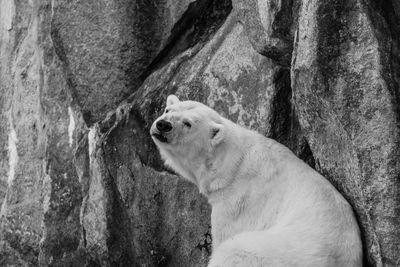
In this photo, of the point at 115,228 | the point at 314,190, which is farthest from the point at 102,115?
the point at 314,190

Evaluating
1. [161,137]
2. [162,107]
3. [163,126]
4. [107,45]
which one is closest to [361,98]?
[163,126]

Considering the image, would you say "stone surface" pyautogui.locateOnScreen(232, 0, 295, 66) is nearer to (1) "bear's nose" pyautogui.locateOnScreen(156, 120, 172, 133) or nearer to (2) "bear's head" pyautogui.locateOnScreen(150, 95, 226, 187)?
(2) "bear's head" pyautogui.locateOnScreen(150, 95, 226, 187)

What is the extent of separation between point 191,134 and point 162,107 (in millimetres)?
1947

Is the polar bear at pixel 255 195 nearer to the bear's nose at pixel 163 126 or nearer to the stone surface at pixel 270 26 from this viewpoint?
the bear's nose at pixel 163 126

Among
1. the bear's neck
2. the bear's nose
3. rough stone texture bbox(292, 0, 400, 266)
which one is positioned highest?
rough stone texture bbox(292, 0, 400, 266)

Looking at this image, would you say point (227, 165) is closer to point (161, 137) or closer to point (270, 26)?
point (161, 137)

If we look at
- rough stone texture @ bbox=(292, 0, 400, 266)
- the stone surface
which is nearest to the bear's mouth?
the stone surface

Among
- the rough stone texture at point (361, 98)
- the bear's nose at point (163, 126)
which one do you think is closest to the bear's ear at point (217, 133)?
the bear's nose at point (163, 126)

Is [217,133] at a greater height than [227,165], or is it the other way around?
[217,133]

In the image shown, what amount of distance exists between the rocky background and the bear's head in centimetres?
90

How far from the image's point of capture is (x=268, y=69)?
37.5 feet

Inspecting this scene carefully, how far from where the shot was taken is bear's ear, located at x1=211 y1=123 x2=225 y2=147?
35.4 feet

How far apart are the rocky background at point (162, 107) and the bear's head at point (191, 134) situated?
35.3 inches

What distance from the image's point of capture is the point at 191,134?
35.7 feet
